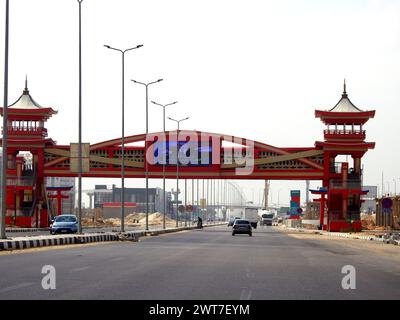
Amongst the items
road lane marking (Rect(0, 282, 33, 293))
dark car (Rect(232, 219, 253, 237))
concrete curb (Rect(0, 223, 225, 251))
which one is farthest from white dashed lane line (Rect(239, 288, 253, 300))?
dark car (Rect(232, 219, 253, 237))

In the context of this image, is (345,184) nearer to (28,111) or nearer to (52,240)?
(28,111)

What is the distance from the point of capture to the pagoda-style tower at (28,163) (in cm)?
9581

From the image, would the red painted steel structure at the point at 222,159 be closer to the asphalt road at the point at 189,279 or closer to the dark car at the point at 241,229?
the dark car at the point at 241,229

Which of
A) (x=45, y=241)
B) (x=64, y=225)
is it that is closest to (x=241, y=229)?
(x=64, y=225)

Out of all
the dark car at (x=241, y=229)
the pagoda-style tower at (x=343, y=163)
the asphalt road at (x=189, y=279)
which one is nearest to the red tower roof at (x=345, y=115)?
the pagoda-style tower at (x=343, y=163)

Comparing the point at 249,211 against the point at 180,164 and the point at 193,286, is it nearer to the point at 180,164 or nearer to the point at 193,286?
the point at 180,164

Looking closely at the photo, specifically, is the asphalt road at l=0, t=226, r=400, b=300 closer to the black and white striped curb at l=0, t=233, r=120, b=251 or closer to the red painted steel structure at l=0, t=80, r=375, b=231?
the black and white striped curb at l=0, t=233, r=120, b=251

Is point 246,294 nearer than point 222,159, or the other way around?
point 246,294

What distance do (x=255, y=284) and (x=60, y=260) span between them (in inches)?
356

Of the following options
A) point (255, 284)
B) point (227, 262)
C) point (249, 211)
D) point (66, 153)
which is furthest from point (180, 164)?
point (255, 284)

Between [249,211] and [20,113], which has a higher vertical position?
[20,113]

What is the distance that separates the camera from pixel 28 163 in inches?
3967

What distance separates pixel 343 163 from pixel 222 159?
47.1 feet
